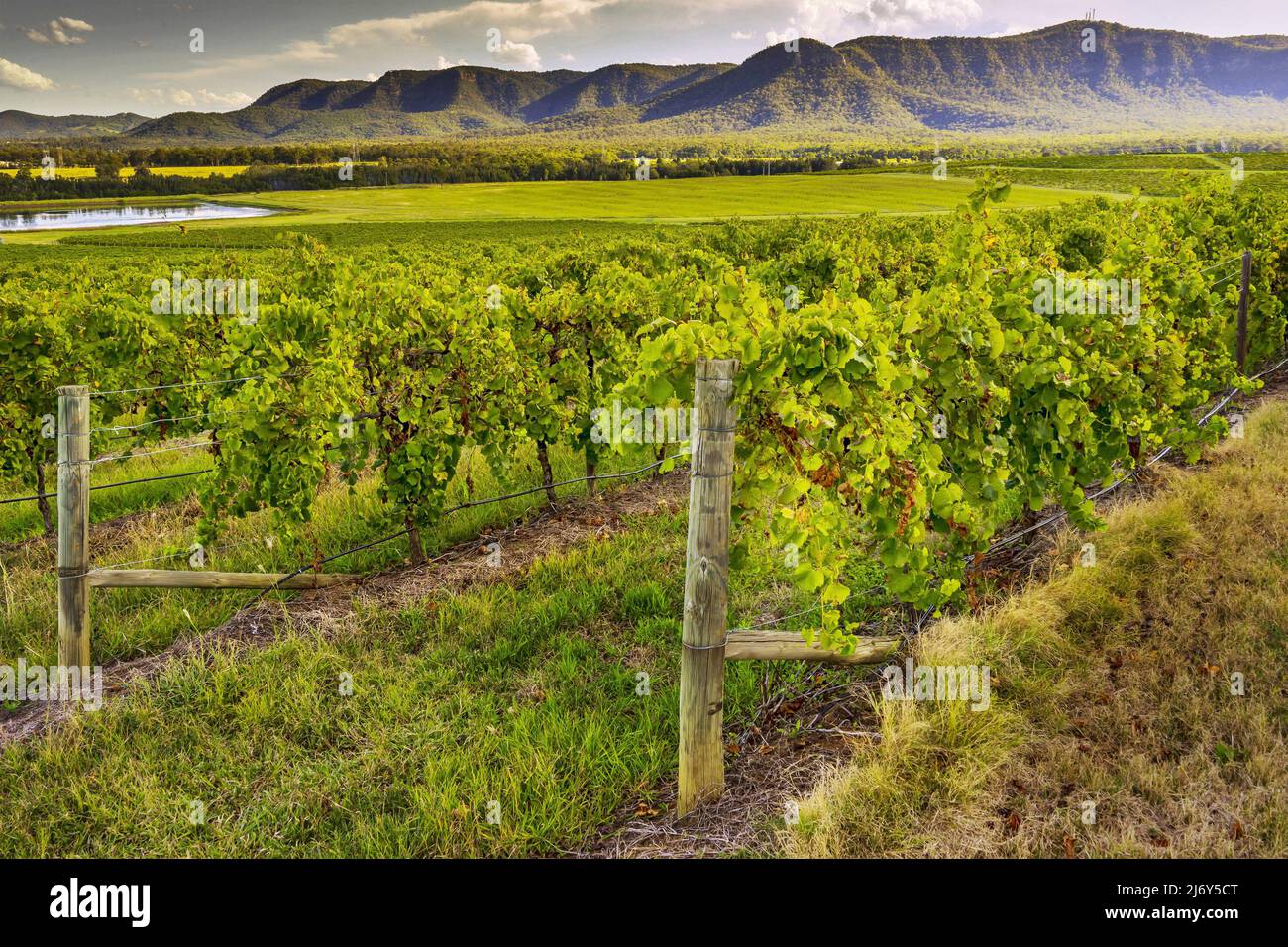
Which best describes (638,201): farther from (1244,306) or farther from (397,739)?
(397,739)

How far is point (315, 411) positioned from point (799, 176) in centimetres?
10424

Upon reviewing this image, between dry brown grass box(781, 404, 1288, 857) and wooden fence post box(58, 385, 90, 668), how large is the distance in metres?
4.96

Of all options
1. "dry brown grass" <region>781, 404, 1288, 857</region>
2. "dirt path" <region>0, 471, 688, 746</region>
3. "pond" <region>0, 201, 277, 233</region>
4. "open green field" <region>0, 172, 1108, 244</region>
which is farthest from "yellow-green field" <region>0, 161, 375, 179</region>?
"dry brown grass" <region>781, 404, 1288, 857</region>

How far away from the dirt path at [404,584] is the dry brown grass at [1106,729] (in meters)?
3.60

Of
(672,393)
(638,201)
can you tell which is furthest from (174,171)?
(672,393)

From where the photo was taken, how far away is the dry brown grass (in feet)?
12.4

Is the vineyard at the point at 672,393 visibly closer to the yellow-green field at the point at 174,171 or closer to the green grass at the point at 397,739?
the green grass at the point at 397,739

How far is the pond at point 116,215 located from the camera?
82.6m

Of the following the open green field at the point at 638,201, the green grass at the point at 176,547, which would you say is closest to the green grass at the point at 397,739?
the green grass at the point at 176,547

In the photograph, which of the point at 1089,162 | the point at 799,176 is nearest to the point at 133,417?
the point at 799,176

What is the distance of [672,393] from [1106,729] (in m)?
2.85

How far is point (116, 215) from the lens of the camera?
95938 mm

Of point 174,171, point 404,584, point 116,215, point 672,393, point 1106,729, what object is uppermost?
point 174,171
